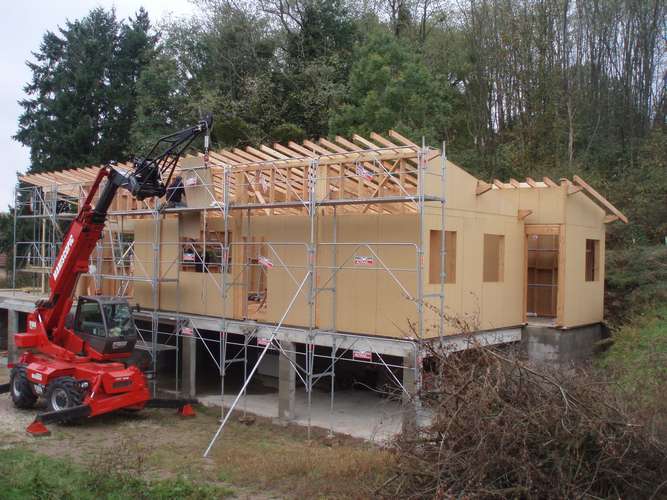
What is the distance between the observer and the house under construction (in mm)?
11906

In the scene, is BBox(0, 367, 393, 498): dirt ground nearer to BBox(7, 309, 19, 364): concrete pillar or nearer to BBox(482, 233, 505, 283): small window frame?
BBox(482, 233, 505, 283): small window frame

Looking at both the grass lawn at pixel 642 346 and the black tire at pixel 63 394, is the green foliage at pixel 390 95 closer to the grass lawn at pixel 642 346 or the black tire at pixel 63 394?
the grass lawn at pixel 642 346

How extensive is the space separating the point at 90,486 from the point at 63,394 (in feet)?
16.0

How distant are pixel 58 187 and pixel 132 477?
1243 cm

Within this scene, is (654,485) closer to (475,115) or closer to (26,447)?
(26,447)

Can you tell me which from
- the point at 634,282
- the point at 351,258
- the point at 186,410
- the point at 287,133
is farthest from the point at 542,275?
the point at 287,133

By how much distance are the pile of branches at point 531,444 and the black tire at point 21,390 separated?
9566mm

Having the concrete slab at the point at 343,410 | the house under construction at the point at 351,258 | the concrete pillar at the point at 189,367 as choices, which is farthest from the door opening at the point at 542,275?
the concrete pillar at the point at 189,367

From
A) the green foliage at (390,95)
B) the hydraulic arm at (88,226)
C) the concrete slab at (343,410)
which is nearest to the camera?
the concrete slab at (343,410)

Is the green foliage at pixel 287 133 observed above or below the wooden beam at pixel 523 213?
above

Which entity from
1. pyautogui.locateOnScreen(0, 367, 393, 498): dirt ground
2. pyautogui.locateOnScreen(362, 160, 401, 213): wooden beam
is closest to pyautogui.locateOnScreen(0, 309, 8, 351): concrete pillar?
pyautogui.locateOnScreen(0, 367, 393, 498): dirt ground

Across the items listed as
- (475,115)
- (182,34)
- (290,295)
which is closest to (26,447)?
(290,295)

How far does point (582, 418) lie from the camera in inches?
246

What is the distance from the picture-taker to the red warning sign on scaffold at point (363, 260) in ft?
40.2
